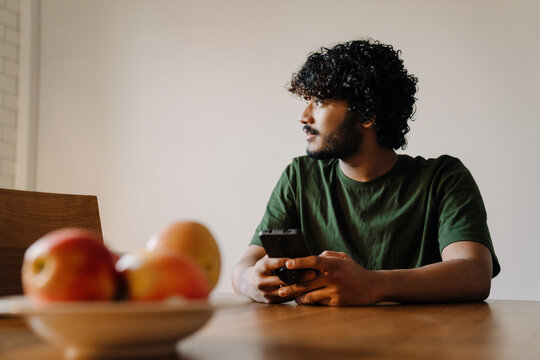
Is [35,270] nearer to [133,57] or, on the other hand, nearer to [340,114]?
[340,114]

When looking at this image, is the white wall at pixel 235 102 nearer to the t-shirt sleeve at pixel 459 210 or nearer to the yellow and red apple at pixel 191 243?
the t-shirt sleeve at pixel 459 210

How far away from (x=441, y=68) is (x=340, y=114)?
0.74 m

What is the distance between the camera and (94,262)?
Result: 0.44m

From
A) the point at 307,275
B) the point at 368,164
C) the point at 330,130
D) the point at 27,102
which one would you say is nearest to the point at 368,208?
the point at 368,164

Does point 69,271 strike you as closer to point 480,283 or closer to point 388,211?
point 480,283

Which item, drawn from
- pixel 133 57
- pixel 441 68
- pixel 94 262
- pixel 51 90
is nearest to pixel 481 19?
pixel 441 68

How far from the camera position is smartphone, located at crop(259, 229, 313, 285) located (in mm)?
1008

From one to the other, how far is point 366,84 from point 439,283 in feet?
2.82

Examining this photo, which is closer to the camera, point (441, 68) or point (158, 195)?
point (441, 68)

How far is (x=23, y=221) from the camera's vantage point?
1.05 metres

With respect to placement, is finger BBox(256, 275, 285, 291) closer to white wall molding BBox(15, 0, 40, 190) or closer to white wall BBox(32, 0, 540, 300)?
white wall BBox(32, 0, 540, 300)

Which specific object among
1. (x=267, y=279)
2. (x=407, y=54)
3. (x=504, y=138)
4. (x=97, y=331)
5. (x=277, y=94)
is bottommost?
(x=267, y=279)

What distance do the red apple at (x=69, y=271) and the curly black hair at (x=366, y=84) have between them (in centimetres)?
144

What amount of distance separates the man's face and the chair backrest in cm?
81
